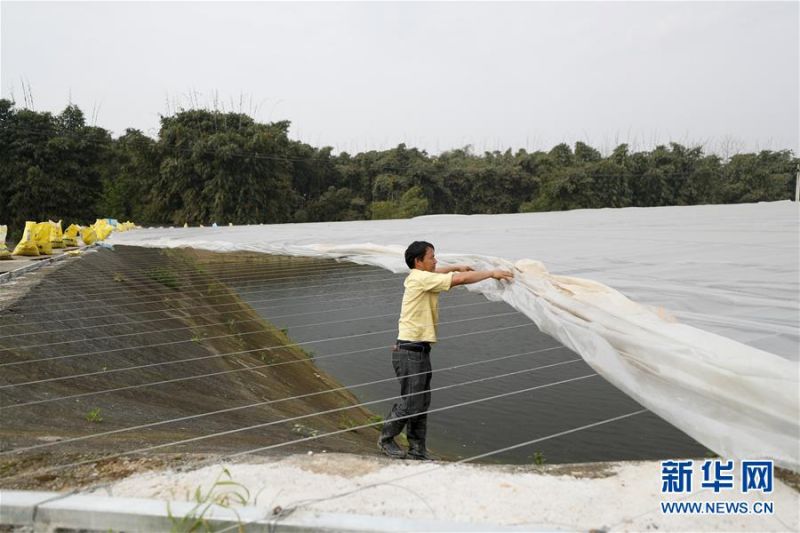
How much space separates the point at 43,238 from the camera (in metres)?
9.31

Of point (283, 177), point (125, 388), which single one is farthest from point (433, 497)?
point (283, 177)

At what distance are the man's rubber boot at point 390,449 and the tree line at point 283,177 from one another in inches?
720

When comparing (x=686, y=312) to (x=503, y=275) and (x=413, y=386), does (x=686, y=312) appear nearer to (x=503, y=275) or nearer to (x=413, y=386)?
(x=503, y=275)

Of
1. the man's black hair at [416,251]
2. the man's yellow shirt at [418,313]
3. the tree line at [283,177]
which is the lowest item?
the man's yellow shirt at [418,313]

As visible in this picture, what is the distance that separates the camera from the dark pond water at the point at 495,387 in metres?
4.73

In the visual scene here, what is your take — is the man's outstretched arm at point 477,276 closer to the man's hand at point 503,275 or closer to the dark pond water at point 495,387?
the man's hand at point 503,275

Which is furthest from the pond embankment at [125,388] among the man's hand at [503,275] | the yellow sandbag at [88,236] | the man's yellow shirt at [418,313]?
the yellow sandbag at [88,236]

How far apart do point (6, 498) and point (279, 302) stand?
8903 mm

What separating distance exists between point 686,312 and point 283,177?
2098 centimetres

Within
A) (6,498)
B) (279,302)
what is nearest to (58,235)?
(279,302)

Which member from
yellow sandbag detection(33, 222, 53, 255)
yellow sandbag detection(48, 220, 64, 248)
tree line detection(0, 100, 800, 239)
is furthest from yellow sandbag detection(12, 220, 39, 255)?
tree line detection(0, 100, 800, 239)

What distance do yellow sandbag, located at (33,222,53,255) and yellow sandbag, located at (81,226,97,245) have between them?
1.24m

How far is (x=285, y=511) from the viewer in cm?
160

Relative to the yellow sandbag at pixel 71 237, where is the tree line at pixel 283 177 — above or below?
above
